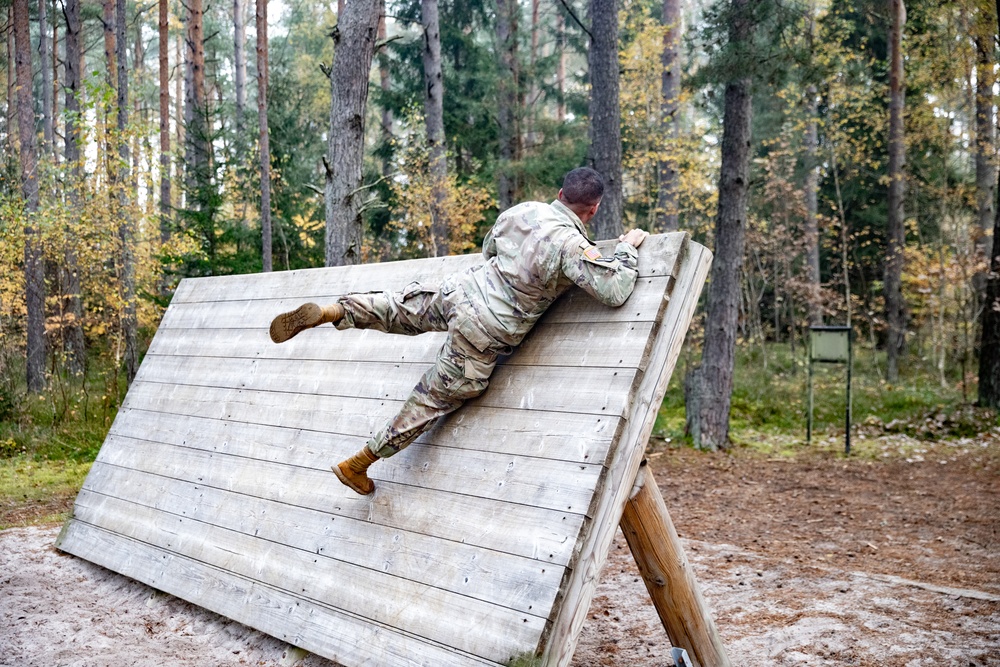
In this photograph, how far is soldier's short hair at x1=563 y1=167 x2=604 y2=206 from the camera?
10.7ft

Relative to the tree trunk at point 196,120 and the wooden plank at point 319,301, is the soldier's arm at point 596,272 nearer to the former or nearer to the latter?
the wooden plank at point 319,301

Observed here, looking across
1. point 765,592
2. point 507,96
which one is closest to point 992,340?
point 765,592

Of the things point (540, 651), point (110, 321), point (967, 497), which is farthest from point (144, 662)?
point (110, 321)

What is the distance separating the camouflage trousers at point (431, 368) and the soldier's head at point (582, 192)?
65cm

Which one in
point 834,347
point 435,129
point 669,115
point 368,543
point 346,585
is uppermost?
point 669,115

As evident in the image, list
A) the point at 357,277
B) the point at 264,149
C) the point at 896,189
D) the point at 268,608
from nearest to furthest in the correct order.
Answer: the point at 268,608, the point at 357,277, the point at 264,149, the point at 896,189

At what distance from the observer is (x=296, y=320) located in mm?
3461

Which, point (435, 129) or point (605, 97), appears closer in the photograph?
point (605, 97)

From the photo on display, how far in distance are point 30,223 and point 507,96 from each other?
32.9 ft

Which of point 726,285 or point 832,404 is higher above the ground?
point 726,285

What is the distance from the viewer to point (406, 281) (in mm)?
4223

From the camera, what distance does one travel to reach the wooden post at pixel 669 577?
322 centimetres

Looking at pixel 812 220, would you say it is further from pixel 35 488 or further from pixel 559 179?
pixel 35 488

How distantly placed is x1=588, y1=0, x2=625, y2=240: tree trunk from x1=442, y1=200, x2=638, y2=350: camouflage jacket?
6144 millimetres
